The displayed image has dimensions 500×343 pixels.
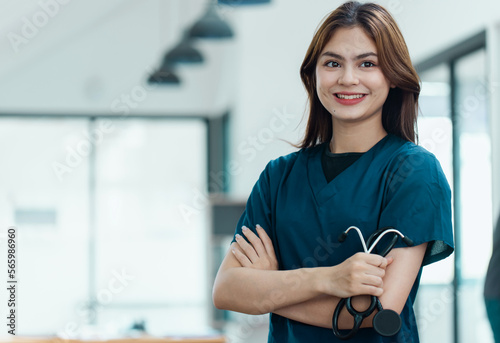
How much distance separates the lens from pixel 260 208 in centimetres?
136

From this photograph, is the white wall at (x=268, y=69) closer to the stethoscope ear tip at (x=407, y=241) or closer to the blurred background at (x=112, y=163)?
the blurred background at (x=112, y=163)

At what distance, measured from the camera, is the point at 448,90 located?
3.61 metres

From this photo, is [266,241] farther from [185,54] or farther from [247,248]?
[185,54]

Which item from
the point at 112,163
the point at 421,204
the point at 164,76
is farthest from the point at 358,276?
the point at 112,163

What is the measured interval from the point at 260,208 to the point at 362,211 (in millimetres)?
235

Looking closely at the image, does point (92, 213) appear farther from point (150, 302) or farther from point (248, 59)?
point (248, 59)

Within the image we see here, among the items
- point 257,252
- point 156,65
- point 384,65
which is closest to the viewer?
point 384,65

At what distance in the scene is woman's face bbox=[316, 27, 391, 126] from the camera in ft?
3.95

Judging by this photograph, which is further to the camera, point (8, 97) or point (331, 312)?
point (8, 97)

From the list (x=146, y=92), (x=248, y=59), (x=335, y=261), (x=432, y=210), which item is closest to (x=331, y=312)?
(x=335, y=261)

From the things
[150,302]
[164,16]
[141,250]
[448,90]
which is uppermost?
[164,16]

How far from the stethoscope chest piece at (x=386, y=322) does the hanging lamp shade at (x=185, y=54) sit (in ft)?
11.6

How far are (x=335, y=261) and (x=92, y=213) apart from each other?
18.5 ft

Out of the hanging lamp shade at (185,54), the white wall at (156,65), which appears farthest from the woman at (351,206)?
the white wall at (156,65)
